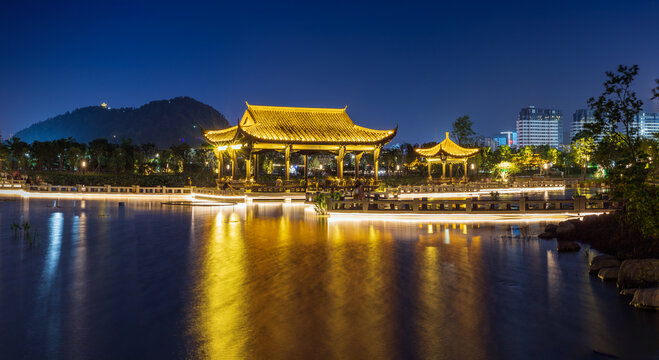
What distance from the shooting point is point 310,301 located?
711cm

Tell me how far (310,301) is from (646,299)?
5.21 metres

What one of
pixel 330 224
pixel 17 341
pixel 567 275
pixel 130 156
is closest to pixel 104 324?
pixel 17 341

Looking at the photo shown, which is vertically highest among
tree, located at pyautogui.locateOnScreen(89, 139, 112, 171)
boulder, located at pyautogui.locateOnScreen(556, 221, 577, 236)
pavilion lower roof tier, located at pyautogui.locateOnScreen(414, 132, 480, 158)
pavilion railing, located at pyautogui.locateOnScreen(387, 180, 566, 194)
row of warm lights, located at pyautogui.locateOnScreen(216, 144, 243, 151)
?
tree, located at pyautogui.locateOnScreen(89, 139, 112, 171)

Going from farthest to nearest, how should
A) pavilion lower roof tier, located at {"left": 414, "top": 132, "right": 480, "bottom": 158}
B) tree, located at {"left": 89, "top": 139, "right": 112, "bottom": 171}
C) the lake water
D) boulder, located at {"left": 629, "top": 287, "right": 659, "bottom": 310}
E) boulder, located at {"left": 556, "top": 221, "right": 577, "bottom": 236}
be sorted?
1. tree, located at {"left": 89, "top": 139, "right": 112, "bottom": 171}
2. pavilion lower roof tier, located at {"left": 414, "top": 132, "right": 480, "bottom": 158}
3. boulder, located at {"left": 556, "top": 221, "right": 577, "bottom": 236}
4. boulder, located at {"left": 629, "top": 287, "right": 659, "bottom": 310}
5. the lake water

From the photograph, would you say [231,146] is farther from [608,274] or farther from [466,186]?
[608,274]

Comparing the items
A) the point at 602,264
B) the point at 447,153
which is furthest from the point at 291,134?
the point at 602,264

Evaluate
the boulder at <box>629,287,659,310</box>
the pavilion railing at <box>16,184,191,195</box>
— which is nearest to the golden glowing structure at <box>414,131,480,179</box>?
the pavilion railing at <box>16,184,191,195</box>

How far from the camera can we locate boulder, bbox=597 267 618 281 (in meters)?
8.60

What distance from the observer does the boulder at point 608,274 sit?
8602 millimetres

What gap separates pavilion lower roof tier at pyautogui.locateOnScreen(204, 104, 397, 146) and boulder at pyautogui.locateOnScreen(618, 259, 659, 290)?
2636 cm

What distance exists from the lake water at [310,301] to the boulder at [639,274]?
15.9 inches

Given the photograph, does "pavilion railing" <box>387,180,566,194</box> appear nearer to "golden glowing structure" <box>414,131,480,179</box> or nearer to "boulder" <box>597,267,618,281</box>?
"golden glowing structure" <box>414,131,480,179</box>

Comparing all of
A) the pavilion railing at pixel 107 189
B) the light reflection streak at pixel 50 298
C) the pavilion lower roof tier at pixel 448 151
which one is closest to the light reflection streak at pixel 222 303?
the light reflection streak at pixel 50 298

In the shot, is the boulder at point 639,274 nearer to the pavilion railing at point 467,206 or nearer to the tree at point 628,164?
the tree at point 628,164
